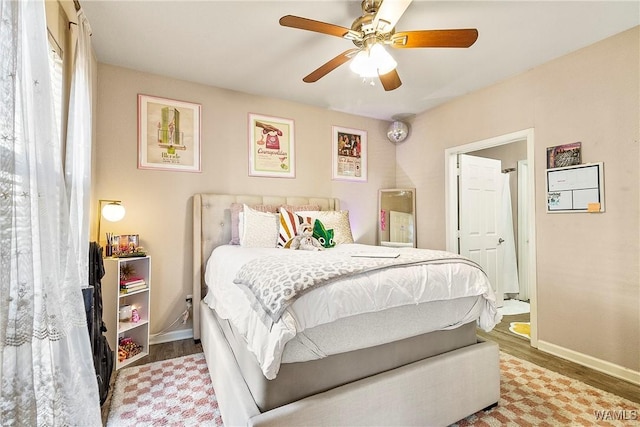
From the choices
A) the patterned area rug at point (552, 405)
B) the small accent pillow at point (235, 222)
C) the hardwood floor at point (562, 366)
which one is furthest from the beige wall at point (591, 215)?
the small accent pillow at point (235, 222)

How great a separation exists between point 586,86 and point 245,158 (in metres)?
3.11

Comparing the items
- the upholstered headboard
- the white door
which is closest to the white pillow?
the upholstered headboard

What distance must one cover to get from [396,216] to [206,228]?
245 cm

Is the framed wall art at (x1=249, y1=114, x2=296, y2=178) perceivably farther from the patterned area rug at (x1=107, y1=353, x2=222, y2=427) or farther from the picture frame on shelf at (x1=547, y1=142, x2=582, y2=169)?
the picture frame on shelf at (x1=547, y1=142, x2=582, y2=169)

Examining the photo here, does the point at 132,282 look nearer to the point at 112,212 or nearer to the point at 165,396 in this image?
the point at 112,212

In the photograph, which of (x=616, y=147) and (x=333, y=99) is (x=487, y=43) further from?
(x=333, y=99)

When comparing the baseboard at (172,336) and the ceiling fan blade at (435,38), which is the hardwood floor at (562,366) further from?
the baseboard at (172,336)

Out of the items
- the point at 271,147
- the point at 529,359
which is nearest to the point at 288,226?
the point at 271,147

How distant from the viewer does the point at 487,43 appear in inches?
90.6

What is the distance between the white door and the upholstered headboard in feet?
8.10

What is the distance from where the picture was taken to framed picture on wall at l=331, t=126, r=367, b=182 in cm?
374

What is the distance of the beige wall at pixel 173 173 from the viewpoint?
8.57 ft

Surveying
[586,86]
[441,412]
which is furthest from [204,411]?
[586,86]

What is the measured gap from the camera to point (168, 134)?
283 cm
